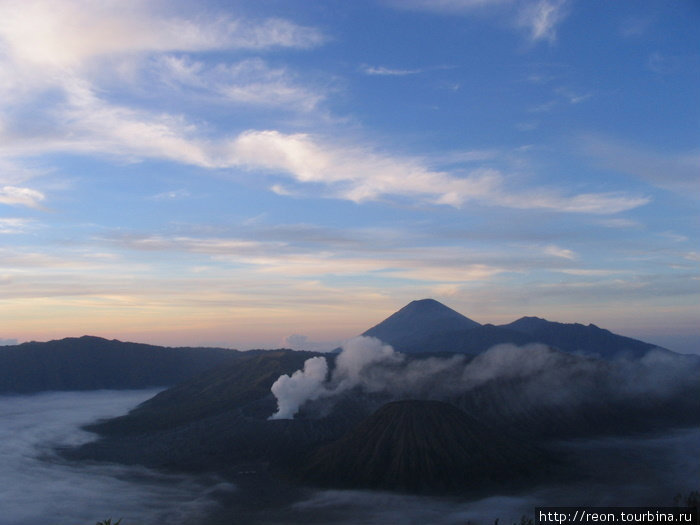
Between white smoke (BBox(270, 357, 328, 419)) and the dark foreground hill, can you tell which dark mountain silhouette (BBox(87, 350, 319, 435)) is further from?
white smoke (BBox(270, 357, 328, 419))

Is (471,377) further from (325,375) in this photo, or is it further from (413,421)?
(413,421)

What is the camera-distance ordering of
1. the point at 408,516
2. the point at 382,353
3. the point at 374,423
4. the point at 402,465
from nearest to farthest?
the point at 408,516, the point at 402,465, the point at 374,423, the point at 382,353

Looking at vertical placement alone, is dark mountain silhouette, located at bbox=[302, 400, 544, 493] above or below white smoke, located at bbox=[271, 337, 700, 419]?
below

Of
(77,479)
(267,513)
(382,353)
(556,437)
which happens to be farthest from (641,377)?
(77,479)

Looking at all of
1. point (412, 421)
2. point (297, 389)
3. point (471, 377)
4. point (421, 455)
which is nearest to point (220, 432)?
point (297, 389)

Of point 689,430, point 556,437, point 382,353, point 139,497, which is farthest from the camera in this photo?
point 382,353

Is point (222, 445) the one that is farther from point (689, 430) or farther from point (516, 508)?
point (689, 430)

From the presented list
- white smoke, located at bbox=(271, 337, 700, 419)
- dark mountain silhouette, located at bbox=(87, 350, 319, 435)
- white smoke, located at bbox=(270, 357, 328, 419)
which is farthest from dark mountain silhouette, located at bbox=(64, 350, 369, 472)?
white smoke, located at bbox=(271, 337, 700, 419)

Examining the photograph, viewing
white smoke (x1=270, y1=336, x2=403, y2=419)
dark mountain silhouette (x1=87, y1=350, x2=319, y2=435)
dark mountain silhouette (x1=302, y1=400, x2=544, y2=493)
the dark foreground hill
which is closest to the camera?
dark mountain silhouette (x1=302, y1=400, x2=544, y2=493)
